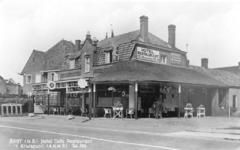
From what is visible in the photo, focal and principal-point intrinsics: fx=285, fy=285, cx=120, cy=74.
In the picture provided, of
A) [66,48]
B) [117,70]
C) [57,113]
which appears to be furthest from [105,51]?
[66,48]

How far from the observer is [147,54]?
2636 centimetres

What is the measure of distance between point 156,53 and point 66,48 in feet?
60.1

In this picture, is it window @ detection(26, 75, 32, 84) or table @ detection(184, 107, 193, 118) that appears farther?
window @ detection(26, 75, 32, 84)

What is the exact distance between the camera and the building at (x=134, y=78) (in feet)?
73.7

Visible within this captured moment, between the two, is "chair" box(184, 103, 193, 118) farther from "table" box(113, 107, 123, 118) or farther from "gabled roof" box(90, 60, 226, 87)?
"table" box(113, 107, 123, 118)

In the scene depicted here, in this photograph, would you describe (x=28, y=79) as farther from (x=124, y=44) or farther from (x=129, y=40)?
(x=124, y=44)

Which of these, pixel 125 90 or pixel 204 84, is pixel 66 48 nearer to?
pixel 125 90

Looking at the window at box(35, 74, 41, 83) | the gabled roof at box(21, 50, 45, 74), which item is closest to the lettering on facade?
the window at box(35, 74, 41, 83)

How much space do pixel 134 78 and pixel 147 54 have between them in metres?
6.13

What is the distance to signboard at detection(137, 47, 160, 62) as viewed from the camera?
25.4m

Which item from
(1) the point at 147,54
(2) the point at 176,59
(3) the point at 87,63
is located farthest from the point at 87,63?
(2) the point at 176,59

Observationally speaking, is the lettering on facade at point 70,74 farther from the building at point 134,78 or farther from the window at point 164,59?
the window at point 164,59

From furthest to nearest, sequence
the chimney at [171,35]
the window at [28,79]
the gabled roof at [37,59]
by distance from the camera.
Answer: the window at [28,79] < the gabled roof at [37,59] < the chimney at [171,35]

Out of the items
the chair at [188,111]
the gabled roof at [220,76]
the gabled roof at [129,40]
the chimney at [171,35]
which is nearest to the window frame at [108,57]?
the gabled roof at [129,40]
